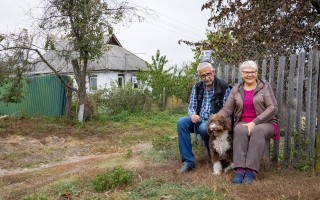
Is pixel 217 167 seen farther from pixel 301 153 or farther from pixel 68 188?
pixel 68 188

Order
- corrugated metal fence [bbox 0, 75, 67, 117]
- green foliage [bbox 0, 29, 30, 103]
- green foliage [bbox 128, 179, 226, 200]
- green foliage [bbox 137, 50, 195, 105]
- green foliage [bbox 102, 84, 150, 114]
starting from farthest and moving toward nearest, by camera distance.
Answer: green foliage [bbox 137, 50, 195, 105], green foliage [bbox 102, 84, 150, 114], corrugated metal fence [bbox 0, 75, 67, 117], green foliage [bbox 0, 29, 30, 103], green foliage [bbox 128, 179, 226, 200]

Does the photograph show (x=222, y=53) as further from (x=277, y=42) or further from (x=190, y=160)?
(x=190, y=160)

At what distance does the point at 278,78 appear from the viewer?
203 inches

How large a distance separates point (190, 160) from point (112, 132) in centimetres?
740

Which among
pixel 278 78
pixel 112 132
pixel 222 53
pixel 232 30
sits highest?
pixel 232 30

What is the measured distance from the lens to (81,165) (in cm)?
724

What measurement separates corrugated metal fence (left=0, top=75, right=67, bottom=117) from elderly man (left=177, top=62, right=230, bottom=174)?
10905 millimetres

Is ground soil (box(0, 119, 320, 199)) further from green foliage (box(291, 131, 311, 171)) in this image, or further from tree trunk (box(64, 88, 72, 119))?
tree trunk (box(64, 88, 72, 119))

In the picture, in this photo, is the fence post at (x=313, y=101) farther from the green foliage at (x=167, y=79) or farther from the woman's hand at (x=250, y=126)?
the green foliage at (x=167, y=79)

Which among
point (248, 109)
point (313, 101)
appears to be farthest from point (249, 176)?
point (313, 101)

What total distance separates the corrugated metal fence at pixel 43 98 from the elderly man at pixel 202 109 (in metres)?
10.9

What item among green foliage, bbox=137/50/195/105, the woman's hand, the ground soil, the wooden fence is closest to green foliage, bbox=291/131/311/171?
the wooden fence

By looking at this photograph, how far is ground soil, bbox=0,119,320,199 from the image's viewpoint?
395cm

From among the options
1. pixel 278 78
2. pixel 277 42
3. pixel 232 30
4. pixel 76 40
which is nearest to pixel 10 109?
pixel 76 40
